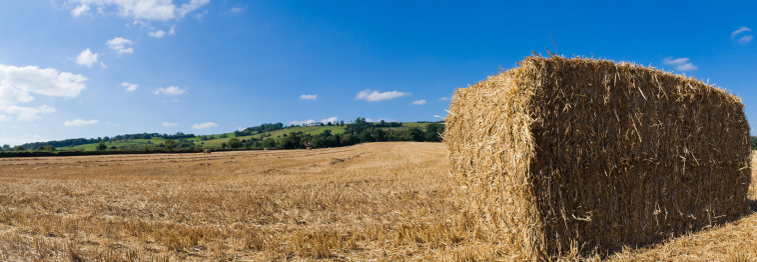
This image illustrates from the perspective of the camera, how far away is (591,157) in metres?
4.55

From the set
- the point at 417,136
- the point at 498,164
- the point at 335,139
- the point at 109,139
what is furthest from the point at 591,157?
the point at 109,139

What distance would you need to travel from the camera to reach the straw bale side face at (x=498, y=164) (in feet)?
14.1

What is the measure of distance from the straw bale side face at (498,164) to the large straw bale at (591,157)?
0.05ft

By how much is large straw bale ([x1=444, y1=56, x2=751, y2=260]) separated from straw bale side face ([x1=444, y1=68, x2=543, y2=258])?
0.05ft

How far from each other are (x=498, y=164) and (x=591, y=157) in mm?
1209

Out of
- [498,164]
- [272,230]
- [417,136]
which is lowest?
[272,230]

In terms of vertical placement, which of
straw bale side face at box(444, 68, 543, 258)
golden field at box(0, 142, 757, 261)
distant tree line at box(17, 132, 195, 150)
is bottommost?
golden field at box(0, 142, 757, 261)

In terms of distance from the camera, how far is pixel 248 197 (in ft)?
30.5

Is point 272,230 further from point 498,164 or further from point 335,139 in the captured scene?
point 335,139

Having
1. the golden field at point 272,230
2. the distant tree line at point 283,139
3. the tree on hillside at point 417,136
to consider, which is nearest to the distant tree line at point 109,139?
the distant tree line at point 283,139

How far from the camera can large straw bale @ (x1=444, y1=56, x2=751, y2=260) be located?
14.3 feet

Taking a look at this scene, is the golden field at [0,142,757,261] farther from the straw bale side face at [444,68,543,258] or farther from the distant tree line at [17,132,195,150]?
the distant tree line at [17,132,195,150]

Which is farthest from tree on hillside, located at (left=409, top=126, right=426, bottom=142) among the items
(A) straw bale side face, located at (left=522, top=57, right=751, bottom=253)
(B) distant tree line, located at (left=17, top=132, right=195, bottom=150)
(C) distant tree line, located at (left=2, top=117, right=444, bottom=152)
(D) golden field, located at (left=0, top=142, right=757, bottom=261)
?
(B) distant tree line, located at (left=17, top=132, right=195, bottom=150)

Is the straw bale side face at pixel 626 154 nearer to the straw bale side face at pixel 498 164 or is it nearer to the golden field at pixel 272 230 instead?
the straw bale side face at pixel 498 164
